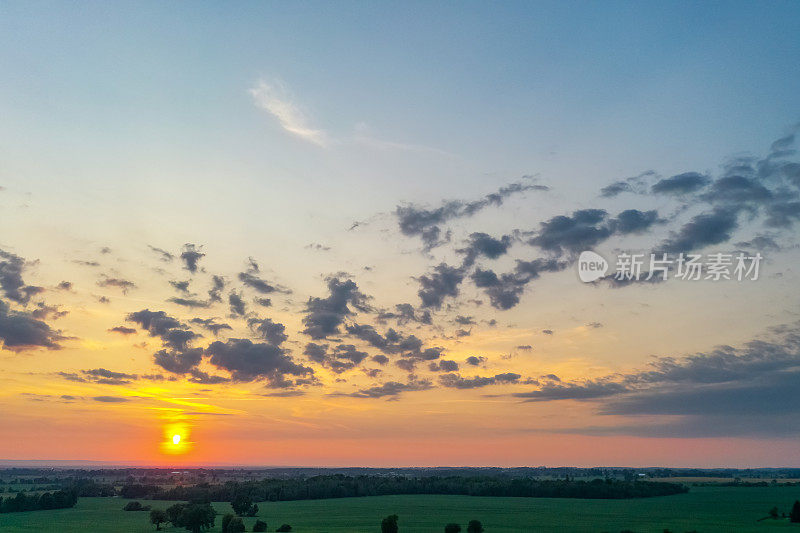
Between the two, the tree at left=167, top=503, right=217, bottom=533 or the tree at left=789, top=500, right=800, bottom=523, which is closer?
the tree at left=789, top=500, right=800, bottom=523

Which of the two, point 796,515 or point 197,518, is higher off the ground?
point 796,515

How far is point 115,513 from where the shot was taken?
190 m

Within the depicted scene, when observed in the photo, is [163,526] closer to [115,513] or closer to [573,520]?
[115,513]

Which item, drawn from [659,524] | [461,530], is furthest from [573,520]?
[461,530]

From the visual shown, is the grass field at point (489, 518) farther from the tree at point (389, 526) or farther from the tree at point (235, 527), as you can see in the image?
the tree at point (235, 527)

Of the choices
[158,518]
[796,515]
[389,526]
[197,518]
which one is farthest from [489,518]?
[158,518]

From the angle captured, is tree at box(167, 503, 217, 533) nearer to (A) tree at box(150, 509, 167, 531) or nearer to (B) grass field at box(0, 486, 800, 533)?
(B) grass field at box(0, 486, 800, 533)

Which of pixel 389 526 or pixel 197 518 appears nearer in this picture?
pixel 389 526

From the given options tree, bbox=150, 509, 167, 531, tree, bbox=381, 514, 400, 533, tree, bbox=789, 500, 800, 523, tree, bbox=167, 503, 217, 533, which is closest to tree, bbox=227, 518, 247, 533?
tree, bbox=167, 503, 217, 533

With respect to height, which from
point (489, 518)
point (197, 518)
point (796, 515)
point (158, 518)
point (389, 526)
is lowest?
point (158, 518)

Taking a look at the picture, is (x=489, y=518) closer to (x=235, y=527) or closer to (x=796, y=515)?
(x=235, y=527)

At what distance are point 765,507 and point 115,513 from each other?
196139 mm

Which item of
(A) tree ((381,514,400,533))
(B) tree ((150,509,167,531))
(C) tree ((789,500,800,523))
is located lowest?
(B) tree ((150,509,167,531))

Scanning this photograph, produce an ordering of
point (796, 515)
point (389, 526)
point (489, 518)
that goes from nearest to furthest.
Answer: point (389, 526) → point (796, 515) → point (489, 518)
